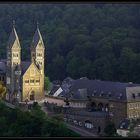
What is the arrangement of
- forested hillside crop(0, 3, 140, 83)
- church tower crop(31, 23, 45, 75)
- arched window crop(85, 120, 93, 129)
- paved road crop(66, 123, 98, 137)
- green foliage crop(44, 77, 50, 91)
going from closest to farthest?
paved road crop(66, 123, 98, 137)
arched window crop(85, 120, 93, 129)
green foliage crop(44, 77, 50, 91)
forested hillside crop(0, 3, 140, 83)
church tower crop(31, 23, 45, 75)

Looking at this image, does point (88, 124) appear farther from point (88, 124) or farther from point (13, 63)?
point (13, 63)

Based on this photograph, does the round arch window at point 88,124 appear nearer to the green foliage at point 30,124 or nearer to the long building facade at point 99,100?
the long building facade at point 99,100

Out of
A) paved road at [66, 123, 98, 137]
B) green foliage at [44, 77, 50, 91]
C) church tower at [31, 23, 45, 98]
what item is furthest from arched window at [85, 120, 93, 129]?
church tower at [31, 23, 45, 98]

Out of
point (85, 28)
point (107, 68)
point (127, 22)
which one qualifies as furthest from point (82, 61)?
point (127, 22)

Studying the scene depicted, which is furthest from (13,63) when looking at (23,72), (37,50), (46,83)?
(46,83)

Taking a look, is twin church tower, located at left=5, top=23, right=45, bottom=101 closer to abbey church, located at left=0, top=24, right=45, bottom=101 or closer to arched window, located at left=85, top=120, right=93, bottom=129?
abbey church, located at left=0, top=24, right=45, bottom=101

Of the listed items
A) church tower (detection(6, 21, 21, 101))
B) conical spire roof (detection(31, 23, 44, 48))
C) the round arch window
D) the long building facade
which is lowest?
the round arch window

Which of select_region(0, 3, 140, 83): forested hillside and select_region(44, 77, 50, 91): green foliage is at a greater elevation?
select_region(0, 3, 140, 83): forested hillside

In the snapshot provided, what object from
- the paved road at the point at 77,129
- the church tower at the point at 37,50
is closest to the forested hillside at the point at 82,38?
the church tower at the point at 37,50
